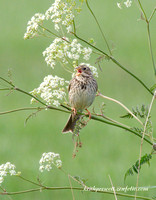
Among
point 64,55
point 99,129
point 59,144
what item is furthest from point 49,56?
point 99,129

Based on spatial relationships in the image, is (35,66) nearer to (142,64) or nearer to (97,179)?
(142,64)

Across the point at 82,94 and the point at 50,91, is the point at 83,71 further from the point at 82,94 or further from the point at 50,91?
the point at 50,91

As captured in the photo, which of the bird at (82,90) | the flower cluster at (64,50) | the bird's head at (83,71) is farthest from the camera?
the bird at (82,90)

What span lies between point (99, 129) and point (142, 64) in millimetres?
4051

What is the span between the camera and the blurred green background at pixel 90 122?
8578 mm

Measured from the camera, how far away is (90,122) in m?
11.6

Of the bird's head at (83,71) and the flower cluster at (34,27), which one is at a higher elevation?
the bird's head at (83,71)

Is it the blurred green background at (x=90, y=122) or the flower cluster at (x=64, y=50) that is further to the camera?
the blurred green background at (x=90, y=122)

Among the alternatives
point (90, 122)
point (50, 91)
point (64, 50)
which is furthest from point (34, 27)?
point (90, 122)

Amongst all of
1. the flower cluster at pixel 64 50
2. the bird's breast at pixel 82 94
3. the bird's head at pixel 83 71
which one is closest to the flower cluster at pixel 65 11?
the flower cluster at pixel 64 50

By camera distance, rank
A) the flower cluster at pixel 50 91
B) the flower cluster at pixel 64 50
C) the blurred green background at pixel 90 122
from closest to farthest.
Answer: the flower cluster at pixel 50 91, the flower cluster at pixel 64 50, the blurred green background at pixel 90 122

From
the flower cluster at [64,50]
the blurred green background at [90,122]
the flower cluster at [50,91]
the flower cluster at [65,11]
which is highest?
the blurred green background at [90,122]

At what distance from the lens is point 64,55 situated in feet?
14.7

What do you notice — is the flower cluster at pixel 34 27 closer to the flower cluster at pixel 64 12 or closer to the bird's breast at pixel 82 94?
the flower cluster at pixel 64 12
